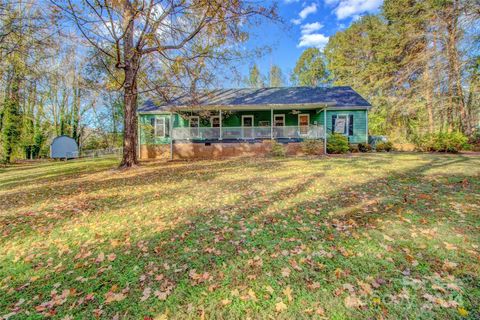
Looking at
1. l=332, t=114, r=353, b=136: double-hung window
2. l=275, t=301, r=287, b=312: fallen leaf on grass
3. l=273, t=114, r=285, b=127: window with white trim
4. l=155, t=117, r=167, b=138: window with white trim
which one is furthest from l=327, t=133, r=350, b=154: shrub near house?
l=275, t=301, r=287, b=312: fallen leaf on grass

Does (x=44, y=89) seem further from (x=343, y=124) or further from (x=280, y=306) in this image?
(x=343, y=124)

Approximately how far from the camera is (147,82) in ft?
39.1

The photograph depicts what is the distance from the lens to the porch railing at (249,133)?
629 inches

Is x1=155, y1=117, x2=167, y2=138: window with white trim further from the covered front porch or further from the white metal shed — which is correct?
the white metal shed

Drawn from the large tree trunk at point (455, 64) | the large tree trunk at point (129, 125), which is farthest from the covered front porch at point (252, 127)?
the large tree trunk at point (455, 64)

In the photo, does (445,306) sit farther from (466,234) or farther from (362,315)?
(466,234)

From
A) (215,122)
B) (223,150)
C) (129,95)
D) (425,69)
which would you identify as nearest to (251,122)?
(215,122)

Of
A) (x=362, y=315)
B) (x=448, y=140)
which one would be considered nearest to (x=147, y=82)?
(x=362, y=315)

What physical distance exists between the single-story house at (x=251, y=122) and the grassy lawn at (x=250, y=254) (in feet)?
32.2

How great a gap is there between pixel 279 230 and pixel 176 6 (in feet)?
27.2

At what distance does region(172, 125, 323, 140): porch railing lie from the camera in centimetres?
1597

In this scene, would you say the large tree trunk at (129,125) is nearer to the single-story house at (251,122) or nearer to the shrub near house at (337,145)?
the single-story house at (251,122)

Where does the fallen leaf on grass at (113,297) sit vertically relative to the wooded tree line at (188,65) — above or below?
below

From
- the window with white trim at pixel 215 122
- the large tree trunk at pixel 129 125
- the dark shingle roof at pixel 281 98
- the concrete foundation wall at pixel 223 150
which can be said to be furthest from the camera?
the window with white trim at pixel 215 122
